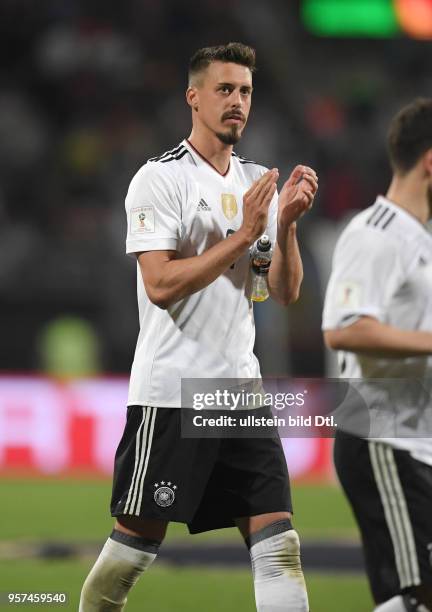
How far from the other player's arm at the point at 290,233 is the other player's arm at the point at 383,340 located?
2.59ft

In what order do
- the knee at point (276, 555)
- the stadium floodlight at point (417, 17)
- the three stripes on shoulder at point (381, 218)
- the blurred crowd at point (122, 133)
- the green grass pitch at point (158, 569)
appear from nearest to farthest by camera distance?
1. the three stripes on shoulder at point (381, 218)
2. the knee at point (276, 555)
3. the green grass pitch at point (158, 569)
4. the blurred crowd at point (122, 133)
5. the stadium floodlight at point (417, 17)

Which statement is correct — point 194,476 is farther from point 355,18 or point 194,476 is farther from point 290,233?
point 355,18

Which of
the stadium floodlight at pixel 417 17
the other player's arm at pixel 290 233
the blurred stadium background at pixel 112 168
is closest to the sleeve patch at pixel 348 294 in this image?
the other player's arm at pixel 290 233

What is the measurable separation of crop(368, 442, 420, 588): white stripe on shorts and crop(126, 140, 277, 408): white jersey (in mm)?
881

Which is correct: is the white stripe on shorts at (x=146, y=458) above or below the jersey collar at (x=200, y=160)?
below

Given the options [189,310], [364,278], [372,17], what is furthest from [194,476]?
[372,17]

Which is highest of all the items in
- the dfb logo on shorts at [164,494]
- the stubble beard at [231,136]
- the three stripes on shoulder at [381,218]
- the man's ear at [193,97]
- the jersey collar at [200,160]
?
the man's ear at [193,97]

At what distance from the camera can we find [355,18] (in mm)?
16203

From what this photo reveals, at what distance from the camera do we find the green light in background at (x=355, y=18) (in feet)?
52.8

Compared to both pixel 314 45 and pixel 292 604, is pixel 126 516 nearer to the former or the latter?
pixel 292 604

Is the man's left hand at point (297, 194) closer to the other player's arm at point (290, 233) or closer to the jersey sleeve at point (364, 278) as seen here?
the other player's arm at point (290, 233)

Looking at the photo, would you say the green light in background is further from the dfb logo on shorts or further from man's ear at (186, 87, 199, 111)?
the dfb logo on shorts

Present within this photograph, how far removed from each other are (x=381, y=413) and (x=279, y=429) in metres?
1.05

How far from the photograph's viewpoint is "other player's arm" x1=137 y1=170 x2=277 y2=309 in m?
4.14
